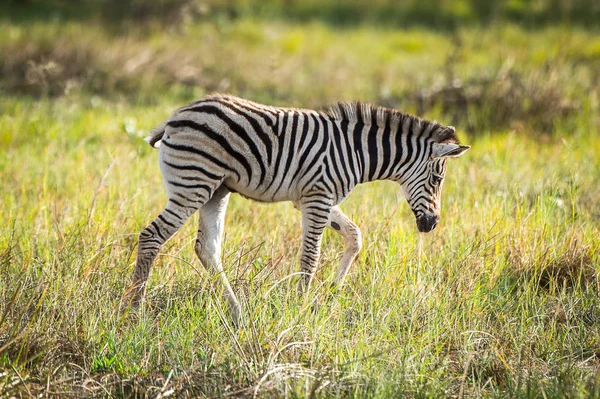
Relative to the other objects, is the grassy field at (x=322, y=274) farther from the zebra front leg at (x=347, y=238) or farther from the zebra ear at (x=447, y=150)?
the zebra ear at (x=447, y=150)

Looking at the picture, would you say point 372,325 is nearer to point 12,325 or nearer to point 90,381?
point 90,381

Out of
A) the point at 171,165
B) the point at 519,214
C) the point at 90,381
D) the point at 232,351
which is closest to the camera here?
the point at 90,381

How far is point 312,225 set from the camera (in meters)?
5.69

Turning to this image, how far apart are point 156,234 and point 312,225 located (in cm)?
117

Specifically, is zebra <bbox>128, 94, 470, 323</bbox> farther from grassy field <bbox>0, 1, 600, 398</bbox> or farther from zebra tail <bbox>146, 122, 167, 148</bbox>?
grassy field <bbox>0, 1, 600, 398</bbox>

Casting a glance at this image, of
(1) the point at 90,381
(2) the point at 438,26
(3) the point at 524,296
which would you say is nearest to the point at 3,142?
(1) the point at 90,381

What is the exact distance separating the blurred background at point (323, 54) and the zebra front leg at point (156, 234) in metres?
3.48

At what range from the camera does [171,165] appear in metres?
5.36

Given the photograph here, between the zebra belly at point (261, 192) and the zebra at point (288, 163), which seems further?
the zebra belly at point (261, 192)

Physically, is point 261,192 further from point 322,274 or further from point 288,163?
point 322,274

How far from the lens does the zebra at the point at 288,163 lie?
17.6 feet

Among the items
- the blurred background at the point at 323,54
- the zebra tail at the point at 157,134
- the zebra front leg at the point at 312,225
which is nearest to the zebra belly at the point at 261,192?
the zebra front leg at the point at 312,225

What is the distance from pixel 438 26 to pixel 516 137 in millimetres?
9281

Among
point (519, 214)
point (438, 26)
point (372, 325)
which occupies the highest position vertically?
point (438, 26)
